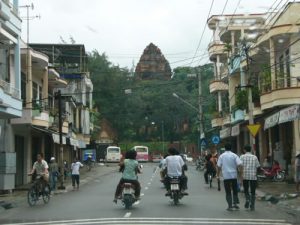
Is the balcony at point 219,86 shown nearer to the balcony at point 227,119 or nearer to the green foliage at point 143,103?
the balcony at point 227,119

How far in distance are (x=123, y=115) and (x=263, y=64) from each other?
62.7 metres

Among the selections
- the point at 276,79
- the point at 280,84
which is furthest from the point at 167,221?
the point at 280,84

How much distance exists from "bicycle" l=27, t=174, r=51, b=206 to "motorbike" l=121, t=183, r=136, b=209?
15.1ft

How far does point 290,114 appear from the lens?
26.7 metres

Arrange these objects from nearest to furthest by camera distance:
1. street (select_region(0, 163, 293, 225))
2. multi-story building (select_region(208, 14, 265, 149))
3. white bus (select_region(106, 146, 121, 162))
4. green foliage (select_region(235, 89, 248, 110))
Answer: street (select_region(0, 163, 293, 225)) → green foliage (select_region(235, 89, 248, 110)) → multi-story building (select_region(208, 14, 265, 149)) → white bus (select_region(106, 146, 121, 162))

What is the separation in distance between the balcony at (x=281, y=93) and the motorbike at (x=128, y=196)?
14.4m

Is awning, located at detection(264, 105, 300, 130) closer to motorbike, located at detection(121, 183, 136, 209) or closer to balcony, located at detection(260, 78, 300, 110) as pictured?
balcony, located at detection(260, 78, 300, 110)

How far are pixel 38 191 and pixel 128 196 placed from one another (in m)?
5.16

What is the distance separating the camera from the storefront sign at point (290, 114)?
25428 mm

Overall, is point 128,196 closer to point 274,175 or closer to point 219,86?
point 274,175

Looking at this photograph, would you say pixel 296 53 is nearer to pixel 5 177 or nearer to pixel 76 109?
pixel 5 177

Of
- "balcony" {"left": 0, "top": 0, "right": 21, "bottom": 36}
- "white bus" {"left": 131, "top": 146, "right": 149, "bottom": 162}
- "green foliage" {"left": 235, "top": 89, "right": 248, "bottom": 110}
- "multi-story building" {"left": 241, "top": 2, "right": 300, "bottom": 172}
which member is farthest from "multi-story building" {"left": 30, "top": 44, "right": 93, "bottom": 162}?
"balcony" {"left": 0, "top": 0, "right": 21, "bottom": 36}

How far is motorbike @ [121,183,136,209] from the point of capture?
17.3m

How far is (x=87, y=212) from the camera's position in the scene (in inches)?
667
